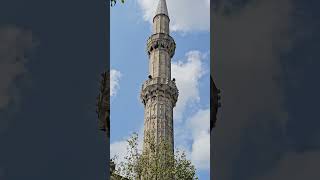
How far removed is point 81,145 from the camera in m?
4.41

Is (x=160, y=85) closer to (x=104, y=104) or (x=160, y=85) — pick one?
(x=160, y=85)

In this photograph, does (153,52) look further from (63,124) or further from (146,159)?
(63,124)

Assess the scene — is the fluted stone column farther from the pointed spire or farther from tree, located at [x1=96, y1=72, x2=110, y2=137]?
tree, located at [x1=96, y1=72, x2=110, y2=137]

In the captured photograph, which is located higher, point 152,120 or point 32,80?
point 152,120

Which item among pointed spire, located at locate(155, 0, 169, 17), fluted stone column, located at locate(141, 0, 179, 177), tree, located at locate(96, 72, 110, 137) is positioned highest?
pointed spire, located at locate(155, 0, 169, 17)

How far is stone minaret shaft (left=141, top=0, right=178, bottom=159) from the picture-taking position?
3716cm

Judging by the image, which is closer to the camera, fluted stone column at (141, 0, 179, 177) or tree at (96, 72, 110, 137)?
tree at (96, 72, 110, 137)

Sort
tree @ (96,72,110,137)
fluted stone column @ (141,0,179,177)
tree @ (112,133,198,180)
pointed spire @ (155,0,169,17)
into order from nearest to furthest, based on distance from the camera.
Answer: tree @ (96,72,110,137)
tree @ (112,133,198,180)
fluted stone column @ (141,0,179,177)
pointed spire @ (155,0,169,17)

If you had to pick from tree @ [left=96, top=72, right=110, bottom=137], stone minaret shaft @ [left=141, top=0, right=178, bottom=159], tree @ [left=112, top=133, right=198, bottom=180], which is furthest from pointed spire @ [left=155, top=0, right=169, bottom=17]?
tree @ [left=96, top=72, right=110, bottom=137]

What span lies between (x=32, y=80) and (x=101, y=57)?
65cm

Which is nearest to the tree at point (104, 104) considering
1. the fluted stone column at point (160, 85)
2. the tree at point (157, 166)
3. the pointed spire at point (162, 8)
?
the tree at point (157, 166)

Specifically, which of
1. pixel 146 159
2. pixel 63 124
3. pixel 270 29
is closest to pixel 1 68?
pixel 63 124

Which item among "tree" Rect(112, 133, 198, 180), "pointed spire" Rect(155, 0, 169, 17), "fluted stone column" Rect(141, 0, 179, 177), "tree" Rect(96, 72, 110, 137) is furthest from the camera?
"pointed spire" Rect(155, 0, 169, 17)

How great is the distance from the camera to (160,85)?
128ft
